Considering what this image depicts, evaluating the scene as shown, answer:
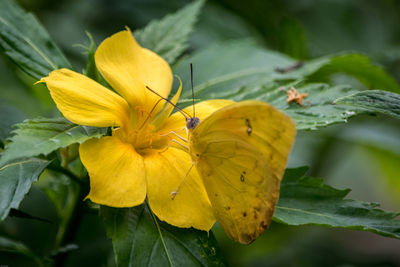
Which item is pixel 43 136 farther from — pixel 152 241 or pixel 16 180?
pixel 152 241

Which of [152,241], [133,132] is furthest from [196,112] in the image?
[152,241]

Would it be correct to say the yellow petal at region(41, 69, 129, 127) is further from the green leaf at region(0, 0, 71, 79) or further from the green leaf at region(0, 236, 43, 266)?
the green leaf at region(0, 236, 43, 266)

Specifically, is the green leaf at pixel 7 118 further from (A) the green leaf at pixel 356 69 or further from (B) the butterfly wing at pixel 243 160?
(A) the green leaf at pixel 356 69

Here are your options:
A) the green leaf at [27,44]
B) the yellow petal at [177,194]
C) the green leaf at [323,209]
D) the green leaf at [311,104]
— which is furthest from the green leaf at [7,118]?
the green leaf at [323,209]

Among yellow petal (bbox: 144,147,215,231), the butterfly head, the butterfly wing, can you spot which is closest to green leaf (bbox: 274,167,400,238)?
the butterfly wing

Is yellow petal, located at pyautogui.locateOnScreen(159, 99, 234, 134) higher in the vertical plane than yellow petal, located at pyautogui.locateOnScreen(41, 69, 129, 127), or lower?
lower

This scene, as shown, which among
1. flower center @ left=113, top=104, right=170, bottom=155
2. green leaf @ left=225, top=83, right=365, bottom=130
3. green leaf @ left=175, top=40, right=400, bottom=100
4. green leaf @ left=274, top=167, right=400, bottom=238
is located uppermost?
flower center @ left=113, top=104, right=170, bottom=155
